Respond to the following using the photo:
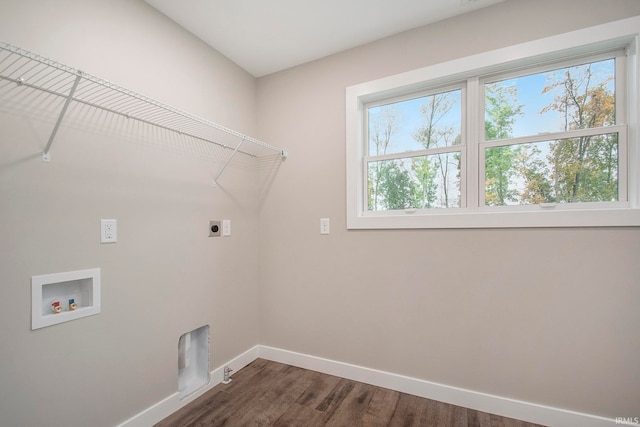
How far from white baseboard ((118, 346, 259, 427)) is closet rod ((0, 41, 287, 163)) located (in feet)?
4.83

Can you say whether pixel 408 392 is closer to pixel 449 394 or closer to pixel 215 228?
pixel 449 394

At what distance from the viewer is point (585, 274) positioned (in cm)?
146

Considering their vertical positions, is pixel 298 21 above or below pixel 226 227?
above

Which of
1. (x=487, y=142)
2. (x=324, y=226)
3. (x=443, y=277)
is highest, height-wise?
(x=487, y=142)

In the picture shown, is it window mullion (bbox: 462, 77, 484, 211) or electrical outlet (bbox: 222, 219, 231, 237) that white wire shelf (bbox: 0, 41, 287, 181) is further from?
window mullion (bbox: 462, 77, 484, 211)

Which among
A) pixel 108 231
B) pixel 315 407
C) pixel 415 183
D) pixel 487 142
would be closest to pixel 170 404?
pixel 315 407

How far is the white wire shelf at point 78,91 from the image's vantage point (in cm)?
107

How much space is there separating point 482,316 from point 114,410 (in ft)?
7.01

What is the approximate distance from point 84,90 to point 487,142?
7.50 feet

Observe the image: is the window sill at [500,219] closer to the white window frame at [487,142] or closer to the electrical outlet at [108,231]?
the white window frame at [487,142]

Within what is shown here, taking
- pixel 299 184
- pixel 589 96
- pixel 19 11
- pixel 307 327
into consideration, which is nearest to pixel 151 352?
pixel 307 327

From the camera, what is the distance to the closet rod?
1.05 m

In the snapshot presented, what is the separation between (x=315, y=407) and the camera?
1714mm

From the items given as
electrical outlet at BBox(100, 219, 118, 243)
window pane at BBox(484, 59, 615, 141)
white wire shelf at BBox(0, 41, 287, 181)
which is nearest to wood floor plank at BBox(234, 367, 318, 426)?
electrical outlet at BBox(100, 219, 118, 243)
